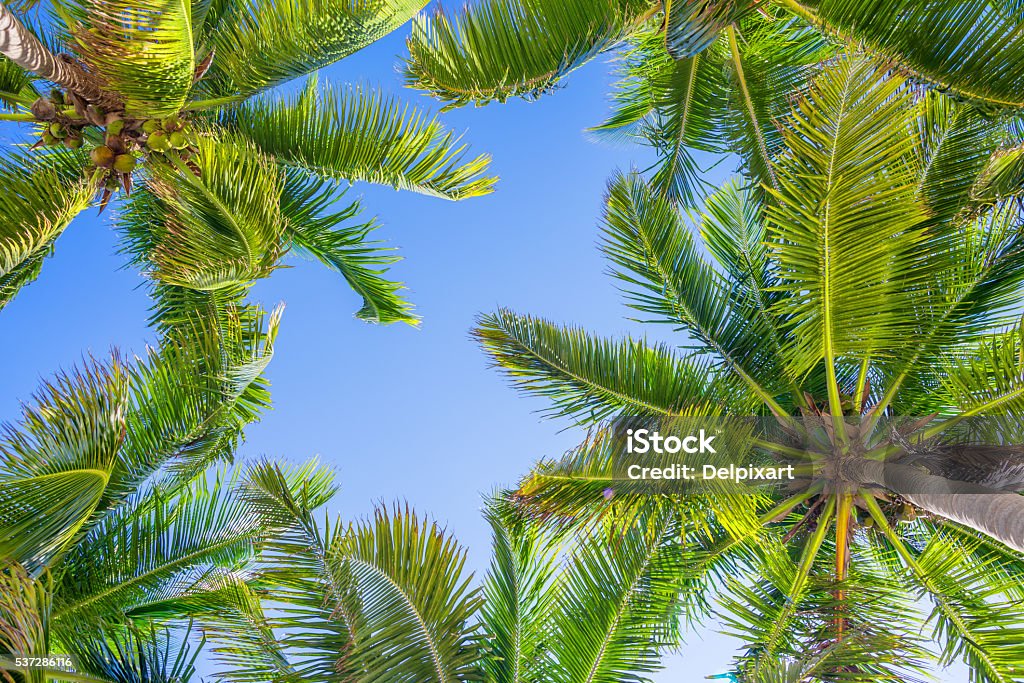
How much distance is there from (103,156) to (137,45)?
1521 mm

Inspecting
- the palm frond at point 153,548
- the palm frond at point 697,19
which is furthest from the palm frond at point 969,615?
the palm frond at point 153,548

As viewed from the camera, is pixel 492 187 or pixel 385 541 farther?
pixel 492 187

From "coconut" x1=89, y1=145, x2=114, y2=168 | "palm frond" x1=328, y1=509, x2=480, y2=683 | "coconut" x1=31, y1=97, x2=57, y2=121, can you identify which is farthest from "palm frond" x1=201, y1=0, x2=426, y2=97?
"palm frond" x1=328, y1=509, x2=480, y2=683

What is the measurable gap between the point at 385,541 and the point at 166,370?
2100mm

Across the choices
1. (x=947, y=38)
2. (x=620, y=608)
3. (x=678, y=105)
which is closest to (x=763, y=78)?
(x=678, y=105)

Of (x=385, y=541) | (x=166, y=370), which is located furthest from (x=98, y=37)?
(x=385, y=541)

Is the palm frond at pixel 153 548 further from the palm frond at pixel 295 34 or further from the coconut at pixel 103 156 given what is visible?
the palm frond at pixel 295 34

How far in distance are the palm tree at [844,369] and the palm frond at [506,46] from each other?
4.14ft

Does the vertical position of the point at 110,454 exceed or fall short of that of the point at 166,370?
it falls short

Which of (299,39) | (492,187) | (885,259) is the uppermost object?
(299,39)

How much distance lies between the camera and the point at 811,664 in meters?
4.07

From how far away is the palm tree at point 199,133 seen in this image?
16.9 feet

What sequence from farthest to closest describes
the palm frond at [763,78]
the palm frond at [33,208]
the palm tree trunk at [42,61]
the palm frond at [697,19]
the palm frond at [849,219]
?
the palm frond at [763,78], the palm frond at [33,208], the palm frond at [697,19], the palm tree trunk at [42,61], the palm frond at [849,219]

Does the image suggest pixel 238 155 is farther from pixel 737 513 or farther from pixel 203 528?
pixel 737 513
